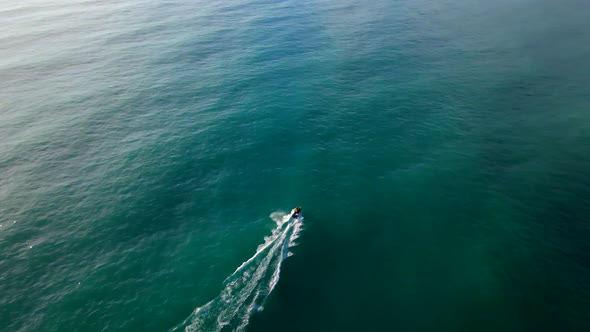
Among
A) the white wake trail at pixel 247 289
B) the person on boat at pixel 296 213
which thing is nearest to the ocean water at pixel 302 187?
the white wake trail at pixel 247 289

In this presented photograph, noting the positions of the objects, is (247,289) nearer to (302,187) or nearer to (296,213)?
(296,213)

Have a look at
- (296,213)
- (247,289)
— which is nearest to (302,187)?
(296,213)

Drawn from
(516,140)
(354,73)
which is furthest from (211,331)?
(354,73)

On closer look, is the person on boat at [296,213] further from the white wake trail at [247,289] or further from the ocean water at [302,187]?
the white wake trail at [247,289]

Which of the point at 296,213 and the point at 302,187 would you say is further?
the point at 302,187

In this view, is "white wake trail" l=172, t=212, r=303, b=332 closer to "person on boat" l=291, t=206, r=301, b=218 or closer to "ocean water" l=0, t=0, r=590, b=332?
"ocean water" l=0, t=0, r=590, b=332

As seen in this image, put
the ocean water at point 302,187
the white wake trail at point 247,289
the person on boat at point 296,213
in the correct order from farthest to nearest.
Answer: the person on boat at point 296,213, the ocean water at point 302,187, the white wake trail at point 247,289
